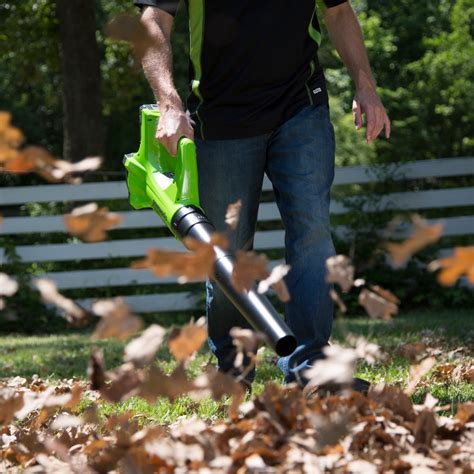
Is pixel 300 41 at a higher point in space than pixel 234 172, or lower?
higher

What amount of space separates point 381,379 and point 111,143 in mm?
25966

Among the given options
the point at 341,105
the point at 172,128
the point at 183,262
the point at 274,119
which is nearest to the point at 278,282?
the point at 183,262

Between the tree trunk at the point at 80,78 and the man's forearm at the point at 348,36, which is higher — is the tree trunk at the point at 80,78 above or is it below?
below

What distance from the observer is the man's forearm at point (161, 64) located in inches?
118

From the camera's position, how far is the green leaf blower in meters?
2.10

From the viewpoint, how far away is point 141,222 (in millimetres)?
8906

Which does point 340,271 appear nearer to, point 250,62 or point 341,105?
point 250,62

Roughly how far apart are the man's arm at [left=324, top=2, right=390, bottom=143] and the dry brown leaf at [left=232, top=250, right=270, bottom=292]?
1.52m

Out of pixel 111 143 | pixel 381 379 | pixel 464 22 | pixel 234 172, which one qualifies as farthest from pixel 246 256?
pixel 111 143

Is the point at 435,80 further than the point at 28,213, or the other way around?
the point at 435,80

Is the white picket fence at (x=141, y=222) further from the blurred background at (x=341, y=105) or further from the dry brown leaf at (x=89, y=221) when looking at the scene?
the dry brown leaf at (x=89, y=221)

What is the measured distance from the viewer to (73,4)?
1047 centimetres

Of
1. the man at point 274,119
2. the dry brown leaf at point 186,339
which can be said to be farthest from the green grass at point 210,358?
the dry brown leaf at point 186,339

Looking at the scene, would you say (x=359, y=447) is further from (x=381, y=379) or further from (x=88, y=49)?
(x=88, y=49)
